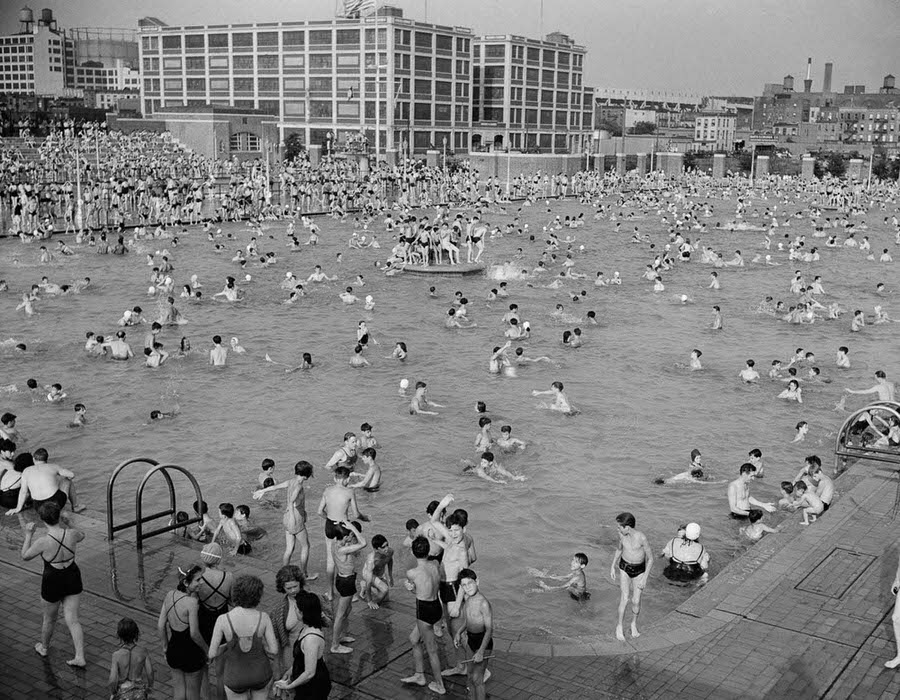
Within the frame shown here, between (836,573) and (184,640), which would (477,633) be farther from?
(836,573)

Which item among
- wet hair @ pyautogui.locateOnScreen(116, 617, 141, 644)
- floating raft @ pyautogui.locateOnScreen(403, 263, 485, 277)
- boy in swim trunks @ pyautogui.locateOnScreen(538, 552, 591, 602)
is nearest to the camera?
wet hair @ pyautogui.locateOnScreen(116, 617, 141, 644)

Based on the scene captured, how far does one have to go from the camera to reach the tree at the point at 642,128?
173m

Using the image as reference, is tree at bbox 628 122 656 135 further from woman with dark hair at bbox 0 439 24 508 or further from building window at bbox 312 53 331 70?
woman with dark hair at bbox 0 439 24 508

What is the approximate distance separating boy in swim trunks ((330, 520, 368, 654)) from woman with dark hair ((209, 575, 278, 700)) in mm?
1687

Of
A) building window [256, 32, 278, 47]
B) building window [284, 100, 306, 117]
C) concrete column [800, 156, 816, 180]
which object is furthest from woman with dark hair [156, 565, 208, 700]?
concrete column [800, 156, 816, 180]

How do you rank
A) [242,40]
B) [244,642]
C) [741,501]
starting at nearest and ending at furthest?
[244,642], [741,501], [242,40]

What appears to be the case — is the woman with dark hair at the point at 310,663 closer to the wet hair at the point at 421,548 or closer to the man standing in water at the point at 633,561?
the wet hair at the point at 421,548

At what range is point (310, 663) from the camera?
621 centimetres

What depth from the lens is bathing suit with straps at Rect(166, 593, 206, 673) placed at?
6.66m

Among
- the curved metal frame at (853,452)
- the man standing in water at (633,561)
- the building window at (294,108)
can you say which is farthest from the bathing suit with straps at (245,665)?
the building window at (294,108)

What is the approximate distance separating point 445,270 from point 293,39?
240 ft

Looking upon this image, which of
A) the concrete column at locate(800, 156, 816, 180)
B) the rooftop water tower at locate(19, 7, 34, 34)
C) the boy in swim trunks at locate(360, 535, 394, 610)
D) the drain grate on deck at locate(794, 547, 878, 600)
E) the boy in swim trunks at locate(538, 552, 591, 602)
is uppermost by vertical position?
the rooftop water tower at locate(19, 7, 34, 34)

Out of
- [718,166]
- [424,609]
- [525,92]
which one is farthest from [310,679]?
[718,166]

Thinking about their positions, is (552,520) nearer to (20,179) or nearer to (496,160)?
(20,179)
